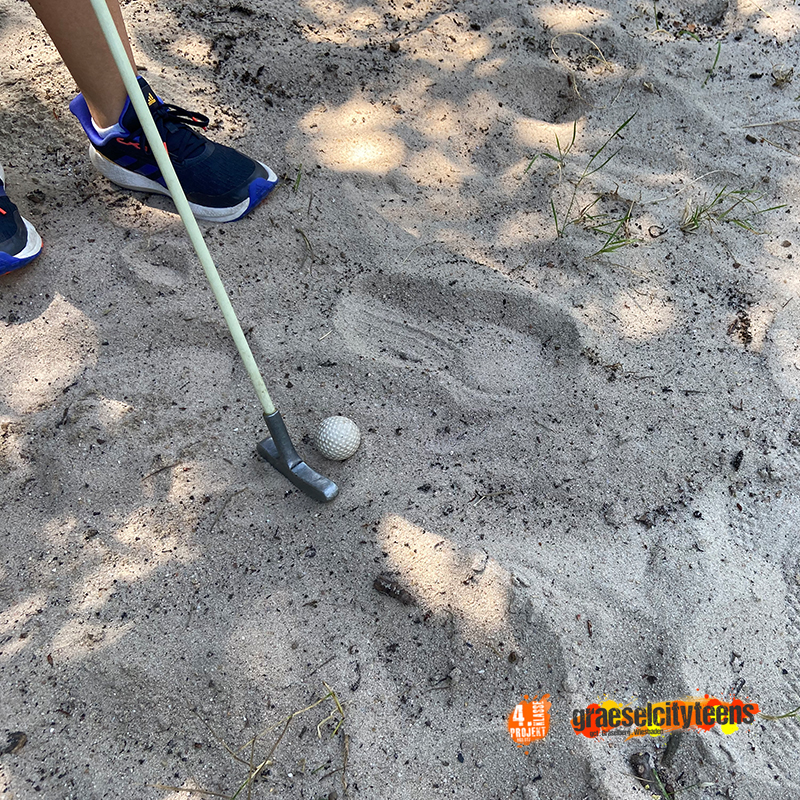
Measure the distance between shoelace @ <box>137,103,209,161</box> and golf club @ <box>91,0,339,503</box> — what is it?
0.88 metres

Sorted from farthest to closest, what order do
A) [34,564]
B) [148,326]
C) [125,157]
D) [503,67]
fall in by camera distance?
[503,67] < [125,157] < [148,326] < [34,564]

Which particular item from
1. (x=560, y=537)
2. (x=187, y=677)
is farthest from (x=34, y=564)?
(x=560, y=537)

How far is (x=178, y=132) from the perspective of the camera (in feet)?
7.26

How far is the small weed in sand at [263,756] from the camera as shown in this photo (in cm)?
128

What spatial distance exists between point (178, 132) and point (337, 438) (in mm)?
1296

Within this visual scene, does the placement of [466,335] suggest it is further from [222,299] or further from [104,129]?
[104,129]


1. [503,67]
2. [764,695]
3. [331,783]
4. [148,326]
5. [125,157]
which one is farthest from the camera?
[503,67]

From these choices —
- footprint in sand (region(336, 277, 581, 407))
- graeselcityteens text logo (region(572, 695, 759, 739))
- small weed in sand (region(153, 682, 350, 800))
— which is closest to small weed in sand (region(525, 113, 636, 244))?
footprint in sand (region(336, 277, 581, 407))

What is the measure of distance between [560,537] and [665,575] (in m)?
0.27

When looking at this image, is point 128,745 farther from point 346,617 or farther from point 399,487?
point 399,487

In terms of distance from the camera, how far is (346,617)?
149 cm

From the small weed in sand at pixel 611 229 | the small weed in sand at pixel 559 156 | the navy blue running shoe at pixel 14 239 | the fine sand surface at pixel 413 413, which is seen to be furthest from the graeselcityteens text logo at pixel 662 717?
the navy blue running shoe at pixel 14 239

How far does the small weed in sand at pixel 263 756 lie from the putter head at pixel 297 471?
47cm

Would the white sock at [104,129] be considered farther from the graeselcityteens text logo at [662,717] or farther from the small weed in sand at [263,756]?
the graeselcityteens text logo at [662,717]
